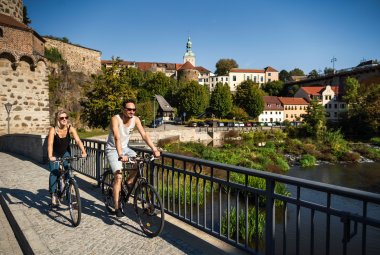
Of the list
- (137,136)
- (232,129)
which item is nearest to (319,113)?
(232,129)

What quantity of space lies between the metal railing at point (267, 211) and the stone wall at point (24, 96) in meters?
11.1

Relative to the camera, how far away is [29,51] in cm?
2178

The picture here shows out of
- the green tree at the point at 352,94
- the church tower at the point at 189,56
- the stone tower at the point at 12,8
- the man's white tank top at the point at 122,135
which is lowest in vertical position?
the man's white tank top at the point at 122,135

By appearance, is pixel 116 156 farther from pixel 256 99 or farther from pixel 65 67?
pixel 256 99

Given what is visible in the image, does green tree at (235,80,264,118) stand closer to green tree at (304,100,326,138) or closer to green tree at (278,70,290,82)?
green tree at (304,100,326,138)

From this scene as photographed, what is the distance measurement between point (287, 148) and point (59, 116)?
41509mm

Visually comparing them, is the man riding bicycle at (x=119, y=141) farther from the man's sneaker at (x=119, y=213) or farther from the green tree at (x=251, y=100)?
the green tree at (x=251, y=100)

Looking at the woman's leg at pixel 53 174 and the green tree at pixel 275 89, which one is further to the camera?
the green tree at pixel 275 89

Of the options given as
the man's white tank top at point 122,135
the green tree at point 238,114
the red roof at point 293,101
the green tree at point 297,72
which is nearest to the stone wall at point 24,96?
the man's white tank top at point 122,135

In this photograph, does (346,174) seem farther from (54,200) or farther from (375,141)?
(54,200)

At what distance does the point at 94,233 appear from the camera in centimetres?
519

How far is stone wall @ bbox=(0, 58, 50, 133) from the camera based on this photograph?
20.0 meters

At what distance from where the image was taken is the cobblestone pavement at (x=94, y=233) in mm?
4566

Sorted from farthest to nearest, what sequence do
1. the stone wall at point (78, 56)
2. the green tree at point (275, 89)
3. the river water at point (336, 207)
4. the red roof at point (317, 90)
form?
the green tree at point (275, 89) < the red roof at point (317, 90) < the stone wall at point (78, 56) < the river water at point (336, 207)
